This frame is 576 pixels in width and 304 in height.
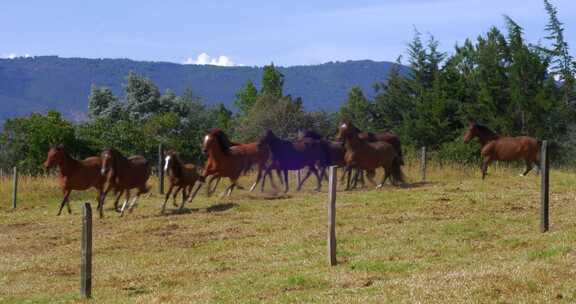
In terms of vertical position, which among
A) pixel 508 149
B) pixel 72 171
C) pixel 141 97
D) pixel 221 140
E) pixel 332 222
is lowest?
pixel 72 171

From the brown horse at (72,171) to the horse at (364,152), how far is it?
27.0 ft

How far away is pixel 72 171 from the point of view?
1081 inches

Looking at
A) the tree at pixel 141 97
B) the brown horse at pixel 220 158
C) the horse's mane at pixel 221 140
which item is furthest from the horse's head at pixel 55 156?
the tree at pixel 141 97

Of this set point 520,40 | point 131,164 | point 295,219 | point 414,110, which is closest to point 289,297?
point 295,219

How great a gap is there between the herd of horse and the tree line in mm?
15930

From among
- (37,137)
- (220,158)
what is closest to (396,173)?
(220,158)

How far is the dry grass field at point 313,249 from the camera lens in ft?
40.0

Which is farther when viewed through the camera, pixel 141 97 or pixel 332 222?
pixel 141 97

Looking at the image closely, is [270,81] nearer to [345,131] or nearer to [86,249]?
[345,131]

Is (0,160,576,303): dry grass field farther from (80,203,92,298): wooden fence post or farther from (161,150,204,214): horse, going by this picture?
(161,150,204,214): horse

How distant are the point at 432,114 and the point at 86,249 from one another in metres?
47.0

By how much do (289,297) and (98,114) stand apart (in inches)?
2913

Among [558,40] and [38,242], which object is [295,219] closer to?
[38,242]

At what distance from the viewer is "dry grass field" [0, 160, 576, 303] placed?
12.2 m
